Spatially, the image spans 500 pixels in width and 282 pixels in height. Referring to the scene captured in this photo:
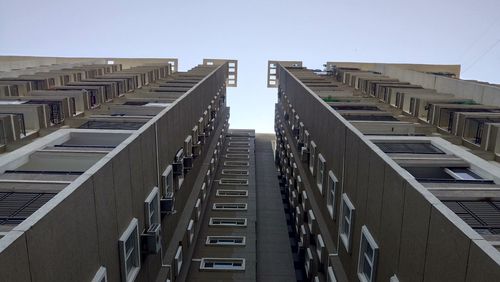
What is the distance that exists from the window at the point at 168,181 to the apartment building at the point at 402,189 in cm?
589

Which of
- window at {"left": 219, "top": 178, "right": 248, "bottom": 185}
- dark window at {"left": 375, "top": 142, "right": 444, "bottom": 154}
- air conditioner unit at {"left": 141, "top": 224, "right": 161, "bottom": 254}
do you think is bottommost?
window at {"left": 219, "top": 178, "right": 248, "bottom": 185}

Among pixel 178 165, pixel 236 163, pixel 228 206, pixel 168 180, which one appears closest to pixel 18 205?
pixel 168 180

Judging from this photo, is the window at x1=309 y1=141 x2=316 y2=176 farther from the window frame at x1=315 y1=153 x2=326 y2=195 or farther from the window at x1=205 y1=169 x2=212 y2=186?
the window at x1=205 y1=169 x2=212 y2=186

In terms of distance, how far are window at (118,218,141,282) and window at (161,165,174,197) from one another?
320cm

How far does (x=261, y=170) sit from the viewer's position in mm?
38719

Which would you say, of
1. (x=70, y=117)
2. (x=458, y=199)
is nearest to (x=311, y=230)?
(x=458, y=199)

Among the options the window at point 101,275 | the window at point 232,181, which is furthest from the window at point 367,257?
the window at point 232,181

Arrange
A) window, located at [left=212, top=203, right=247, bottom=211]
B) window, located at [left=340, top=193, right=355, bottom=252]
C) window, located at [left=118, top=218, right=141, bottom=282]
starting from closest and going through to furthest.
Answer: window, located at [left=118, top=218, right=141, bottom=282] → window, located at [left=340, top=193, right=355, bottom=252] → window, located at [left=212, top=203, right=247, bottom=211]

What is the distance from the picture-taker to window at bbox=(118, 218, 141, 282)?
30.6 ft

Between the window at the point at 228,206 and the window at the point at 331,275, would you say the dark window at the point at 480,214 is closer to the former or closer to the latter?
the window at the point at 331,275

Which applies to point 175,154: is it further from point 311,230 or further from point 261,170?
point 261,170

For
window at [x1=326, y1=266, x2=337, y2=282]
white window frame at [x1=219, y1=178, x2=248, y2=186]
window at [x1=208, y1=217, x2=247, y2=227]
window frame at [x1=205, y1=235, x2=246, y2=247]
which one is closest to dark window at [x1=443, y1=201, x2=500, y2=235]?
window at [x1=326, y1=266, x2=337, y2=282]

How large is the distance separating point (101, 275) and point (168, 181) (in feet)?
21.4

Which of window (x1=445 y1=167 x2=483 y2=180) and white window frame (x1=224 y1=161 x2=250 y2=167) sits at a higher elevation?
window (x1=445 y1=167 x2=483 y2=180)
